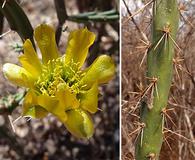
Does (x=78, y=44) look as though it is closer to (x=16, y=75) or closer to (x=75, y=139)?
(x=16, y=75)

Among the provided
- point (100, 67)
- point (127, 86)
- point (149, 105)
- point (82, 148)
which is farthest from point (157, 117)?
point (82, 148)

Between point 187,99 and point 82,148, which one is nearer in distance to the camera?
point 187,99

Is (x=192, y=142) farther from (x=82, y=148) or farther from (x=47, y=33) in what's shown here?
(x=82, y=148)

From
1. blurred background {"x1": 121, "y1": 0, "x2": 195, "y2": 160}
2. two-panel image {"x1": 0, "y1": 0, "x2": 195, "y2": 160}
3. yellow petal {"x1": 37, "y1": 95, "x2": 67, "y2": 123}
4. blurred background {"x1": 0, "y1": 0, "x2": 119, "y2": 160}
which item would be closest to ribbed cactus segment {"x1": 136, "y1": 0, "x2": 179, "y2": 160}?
two-panel image {"x1": 0, "y1": 0, "x2": 195, "y2": 160}

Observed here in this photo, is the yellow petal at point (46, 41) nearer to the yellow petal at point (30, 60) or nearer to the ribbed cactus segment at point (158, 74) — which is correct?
the yellow petal at point (30, 60)

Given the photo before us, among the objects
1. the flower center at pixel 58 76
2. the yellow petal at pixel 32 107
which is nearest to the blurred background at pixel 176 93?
the flower center at pixel 58 76

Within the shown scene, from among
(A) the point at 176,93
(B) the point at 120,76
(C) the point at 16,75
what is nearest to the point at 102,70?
(B) the point at 120,76
